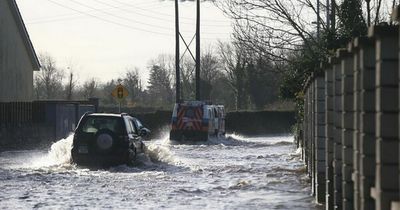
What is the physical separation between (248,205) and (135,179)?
17.9 ft

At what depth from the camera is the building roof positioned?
51.2 m

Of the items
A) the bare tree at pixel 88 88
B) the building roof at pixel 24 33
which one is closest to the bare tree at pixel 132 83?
the bare tree at pixel 88 88

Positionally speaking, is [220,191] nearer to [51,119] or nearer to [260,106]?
[51,119]

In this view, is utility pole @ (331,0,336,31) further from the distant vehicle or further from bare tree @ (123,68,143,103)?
bare tree @ (123,68,143,103)

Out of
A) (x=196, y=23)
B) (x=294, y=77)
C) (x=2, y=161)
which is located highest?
(x=196, y=23)

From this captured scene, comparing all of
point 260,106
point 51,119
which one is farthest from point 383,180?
point 260,106

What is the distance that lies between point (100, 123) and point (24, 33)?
105 ft

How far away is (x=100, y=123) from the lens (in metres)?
22.8

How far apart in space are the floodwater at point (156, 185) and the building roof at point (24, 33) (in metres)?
25.7

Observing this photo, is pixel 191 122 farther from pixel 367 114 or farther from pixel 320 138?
pixel 367 114

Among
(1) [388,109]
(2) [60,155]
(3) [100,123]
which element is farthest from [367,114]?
(2) [60,155]

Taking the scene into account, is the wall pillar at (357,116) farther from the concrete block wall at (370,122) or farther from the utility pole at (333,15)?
the utility pole at (333,15)

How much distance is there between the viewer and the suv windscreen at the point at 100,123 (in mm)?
22594

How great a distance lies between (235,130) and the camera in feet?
222
